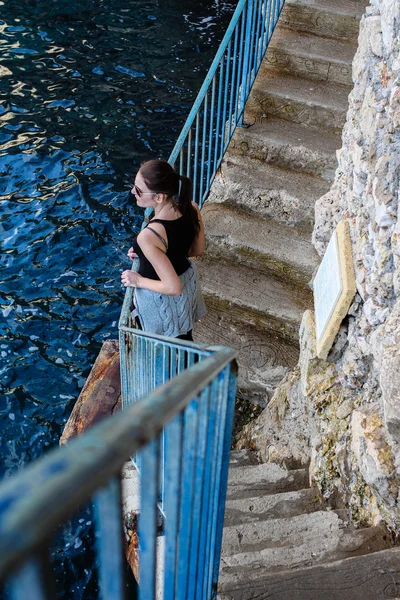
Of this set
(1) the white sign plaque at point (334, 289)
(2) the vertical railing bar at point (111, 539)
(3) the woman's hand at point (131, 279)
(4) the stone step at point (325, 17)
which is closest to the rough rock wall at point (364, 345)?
(1) the white sign plaque at point (334, 289)

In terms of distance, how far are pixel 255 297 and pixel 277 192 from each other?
3.34 feet

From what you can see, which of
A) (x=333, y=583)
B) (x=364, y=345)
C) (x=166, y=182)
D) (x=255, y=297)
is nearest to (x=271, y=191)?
(x=255, y=297)

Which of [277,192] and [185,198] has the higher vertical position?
[185,198]

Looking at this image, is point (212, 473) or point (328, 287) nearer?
point (212, 473)

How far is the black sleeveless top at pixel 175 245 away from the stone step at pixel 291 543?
68.7 inches

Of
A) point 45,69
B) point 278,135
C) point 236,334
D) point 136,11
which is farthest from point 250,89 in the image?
point 136,11

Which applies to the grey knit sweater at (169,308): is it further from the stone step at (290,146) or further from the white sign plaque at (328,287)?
the stone step at (290,146)

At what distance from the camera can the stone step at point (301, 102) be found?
609cm

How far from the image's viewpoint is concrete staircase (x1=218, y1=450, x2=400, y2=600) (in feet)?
8.77

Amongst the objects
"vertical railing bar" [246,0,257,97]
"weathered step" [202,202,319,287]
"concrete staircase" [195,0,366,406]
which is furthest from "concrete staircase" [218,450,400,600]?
"vertical railing bar" [246,0,257,97]

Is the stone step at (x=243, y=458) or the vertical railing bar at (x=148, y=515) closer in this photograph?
the vertical railing bar at (x=148, y=515)

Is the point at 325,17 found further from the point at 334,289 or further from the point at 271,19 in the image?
the point at 334,289

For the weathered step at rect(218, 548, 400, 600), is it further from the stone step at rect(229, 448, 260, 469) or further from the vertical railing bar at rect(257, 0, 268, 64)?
the vertical railing bar at rect(257, 0, 268, 64)

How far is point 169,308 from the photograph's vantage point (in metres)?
4.44
